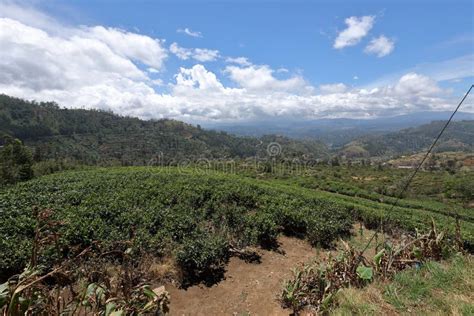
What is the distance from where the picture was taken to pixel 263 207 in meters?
10.8

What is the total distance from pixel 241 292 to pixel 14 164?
121 feet

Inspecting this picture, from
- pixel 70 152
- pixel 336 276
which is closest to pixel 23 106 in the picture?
pixel 70 152

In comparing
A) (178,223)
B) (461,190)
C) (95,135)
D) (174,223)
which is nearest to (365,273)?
(178,223)

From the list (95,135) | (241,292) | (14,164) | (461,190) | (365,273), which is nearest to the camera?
(365,273)

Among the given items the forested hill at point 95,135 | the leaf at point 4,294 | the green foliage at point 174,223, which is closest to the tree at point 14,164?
the green foliage at point 174,223

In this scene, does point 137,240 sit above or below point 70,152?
above

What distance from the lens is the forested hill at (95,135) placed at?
106m

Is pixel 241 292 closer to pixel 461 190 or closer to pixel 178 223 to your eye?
pixel 178 223

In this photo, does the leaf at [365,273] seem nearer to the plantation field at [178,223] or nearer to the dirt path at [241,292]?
the dirt path at [241,292]

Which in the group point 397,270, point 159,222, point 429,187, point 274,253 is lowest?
point 429,187

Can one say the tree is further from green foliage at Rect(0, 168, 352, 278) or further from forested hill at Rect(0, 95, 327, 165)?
forested hill at Rect(0, 95, 327, 165)

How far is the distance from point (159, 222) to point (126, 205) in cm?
184

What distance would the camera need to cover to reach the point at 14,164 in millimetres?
31734

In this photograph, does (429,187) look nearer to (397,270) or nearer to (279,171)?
(279,171)
